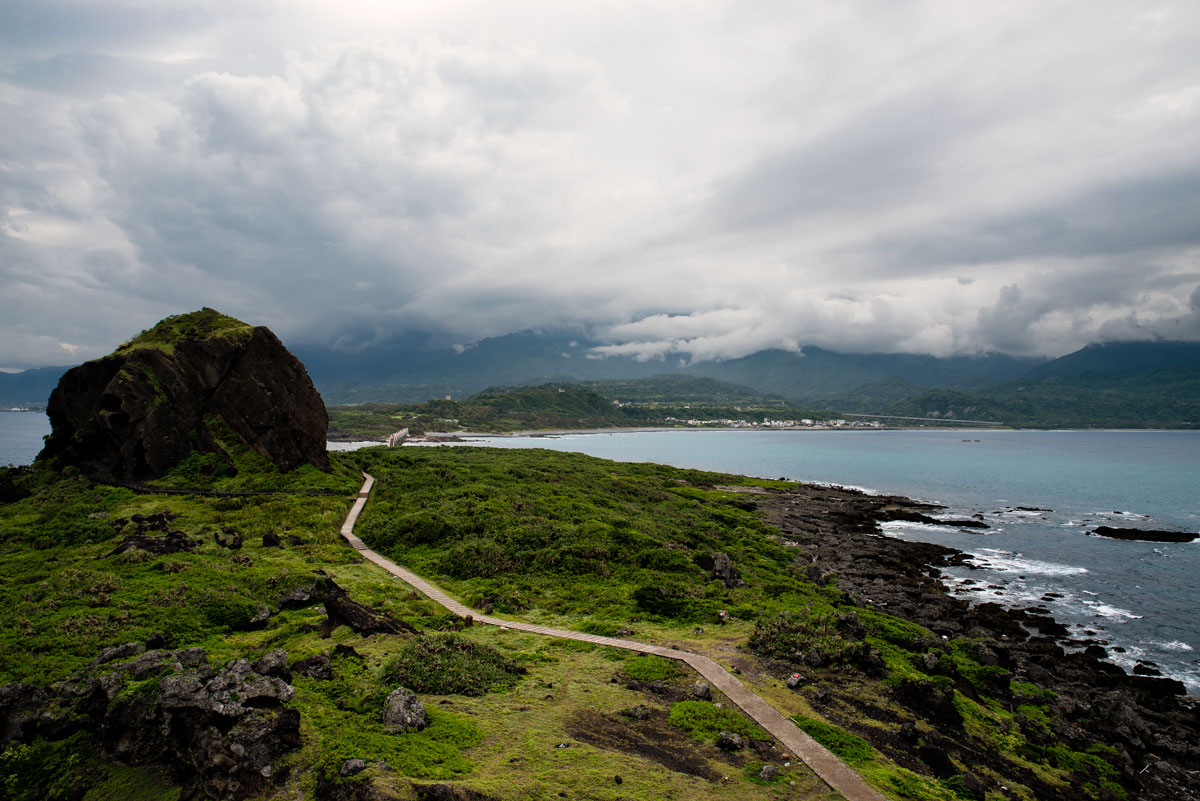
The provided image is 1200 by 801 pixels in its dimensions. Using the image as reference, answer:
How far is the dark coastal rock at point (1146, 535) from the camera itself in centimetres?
5584

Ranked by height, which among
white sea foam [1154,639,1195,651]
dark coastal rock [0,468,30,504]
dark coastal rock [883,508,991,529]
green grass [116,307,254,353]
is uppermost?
green grass [116,307,254,353]

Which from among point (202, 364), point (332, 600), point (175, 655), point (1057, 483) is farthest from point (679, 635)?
point (1057, 483)

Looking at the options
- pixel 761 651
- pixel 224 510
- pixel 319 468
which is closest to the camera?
pixel 761 651

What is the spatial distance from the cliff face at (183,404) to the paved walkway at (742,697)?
22.2m

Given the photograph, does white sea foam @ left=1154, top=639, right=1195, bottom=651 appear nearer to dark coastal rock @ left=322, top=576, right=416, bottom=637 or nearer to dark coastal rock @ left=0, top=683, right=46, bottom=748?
→ dark coastal rock @ left=322, top=576, right=416, bottom=637

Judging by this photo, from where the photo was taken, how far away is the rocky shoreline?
62.6ft

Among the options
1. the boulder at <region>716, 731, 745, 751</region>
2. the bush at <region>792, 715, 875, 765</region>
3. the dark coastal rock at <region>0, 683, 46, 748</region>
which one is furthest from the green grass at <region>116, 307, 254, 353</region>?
the bush at <region>792, 715, 875, 765</region>

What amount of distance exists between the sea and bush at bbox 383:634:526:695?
31305mm

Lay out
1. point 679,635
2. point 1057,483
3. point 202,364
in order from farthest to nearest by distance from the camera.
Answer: point 1057,483
point 202,364
point 679,635

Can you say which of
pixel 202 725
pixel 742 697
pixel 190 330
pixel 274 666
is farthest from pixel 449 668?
pixel 190 330

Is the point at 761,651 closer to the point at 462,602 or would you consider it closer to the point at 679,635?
the point at 679,635

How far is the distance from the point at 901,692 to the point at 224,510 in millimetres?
38221

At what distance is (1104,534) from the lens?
5784cm

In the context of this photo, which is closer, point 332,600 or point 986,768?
point 986,768
